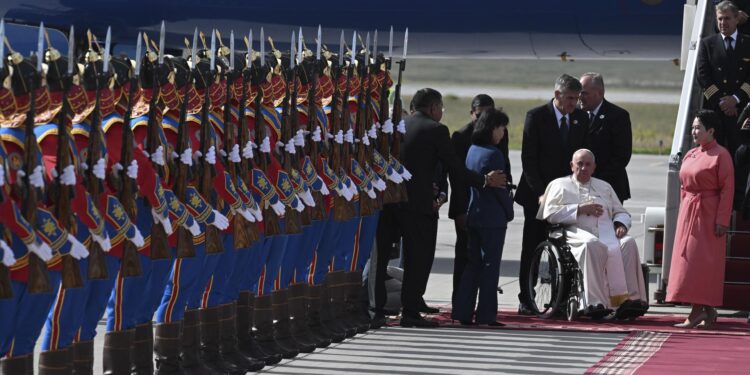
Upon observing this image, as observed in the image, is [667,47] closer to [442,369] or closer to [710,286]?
[710,286]

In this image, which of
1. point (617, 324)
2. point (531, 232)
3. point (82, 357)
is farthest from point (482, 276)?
point (82, 357)

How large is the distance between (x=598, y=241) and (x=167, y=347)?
12.0 ft

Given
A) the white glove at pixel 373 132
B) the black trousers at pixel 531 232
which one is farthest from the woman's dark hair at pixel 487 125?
the black trousers at pixel 531 232

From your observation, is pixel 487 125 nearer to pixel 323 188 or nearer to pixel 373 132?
pixel 373 132

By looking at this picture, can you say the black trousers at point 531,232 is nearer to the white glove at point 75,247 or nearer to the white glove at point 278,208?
the white glove at point 278,208

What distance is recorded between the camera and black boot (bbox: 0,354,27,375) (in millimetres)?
5797

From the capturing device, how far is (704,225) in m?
9.39

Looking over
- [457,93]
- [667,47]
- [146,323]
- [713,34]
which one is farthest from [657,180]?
[457,93]

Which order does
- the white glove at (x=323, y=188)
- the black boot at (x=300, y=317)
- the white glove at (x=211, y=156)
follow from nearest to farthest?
the white glove at (x=211, y=156) < the white glove at (x=323, y=188) < the black boot at (x=300, y=317)

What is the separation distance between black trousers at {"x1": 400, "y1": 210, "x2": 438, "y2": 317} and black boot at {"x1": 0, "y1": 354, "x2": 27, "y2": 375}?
12.4ft

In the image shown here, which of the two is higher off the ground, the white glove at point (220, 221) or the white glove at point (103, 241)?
the white glove at point (220, 221)

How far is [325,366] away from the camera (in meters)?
7.70

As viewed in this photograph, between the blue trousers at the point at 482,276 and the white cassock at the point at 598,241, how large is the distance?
563 millimetres

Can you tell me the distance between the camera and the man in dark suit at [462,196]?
31.9 ft
